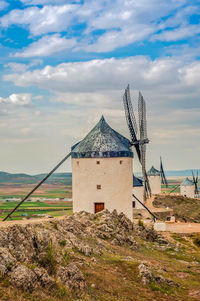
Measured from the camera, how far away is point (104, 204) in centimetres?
2764

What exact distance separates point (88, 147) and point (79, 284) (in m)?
16.9

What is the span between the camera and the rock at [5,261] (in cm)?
1118

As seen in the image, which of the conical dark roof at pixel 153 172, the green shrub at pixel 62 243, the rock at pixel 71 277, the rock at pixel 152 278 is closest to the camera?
the rock at pixel 71 277

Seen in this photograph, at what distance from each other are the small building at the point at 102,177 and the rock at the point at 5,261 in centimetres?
1552

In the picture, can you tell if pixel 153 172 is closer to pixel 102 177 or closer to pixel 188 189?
pixel 188 189

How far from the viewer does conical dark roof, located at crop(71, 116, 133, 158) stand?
27.8m

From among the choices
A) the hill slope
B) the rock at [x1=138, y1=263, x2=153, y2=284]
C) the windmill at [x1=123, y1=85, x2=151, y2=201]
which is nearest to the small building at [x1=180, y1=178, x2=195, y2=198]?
the windmill at [x1=123, y1=85, x2=151, y2=201]

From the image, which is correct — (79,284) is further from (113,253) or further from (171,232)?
(171,232)

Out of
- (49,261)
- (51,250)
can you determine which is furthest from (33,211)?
(49,261)

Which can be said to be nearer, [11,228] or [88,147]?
[11,228]

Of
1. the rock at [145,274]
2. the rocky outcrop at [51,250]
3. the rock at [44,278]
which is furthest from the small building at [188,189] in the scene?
the rock at [44,278]

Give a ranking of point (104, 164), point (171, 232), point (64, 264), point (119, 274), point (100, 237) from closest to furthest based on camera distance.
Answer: point (64, 264)
point (119, 274)
point (100, 237)
point (104, 164)
point (171, 232)

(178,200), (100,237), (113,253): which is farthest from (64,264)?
(178,200)

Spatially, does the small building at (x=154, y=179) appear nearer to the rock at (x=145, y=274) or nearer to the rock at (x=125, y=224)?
the rock at (x=125, y=224)
